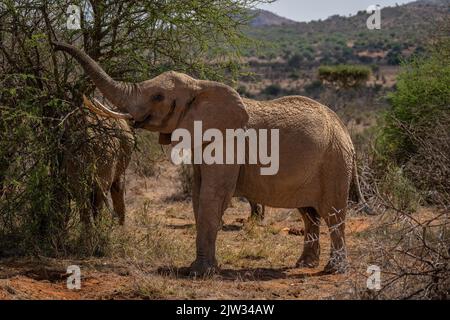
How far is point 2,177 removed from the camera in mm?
8023

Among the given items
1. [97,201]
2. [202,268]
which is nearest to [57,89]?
[97,201]

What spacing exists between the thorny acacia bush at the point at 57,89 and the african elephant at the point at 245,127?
86 centimetres

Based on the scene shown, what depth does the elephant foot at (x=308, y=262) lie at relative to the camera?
26.7ft

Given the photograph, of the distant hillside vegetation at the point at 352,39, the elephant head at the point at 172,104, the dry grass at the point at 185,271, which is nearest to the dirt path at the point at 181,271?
the dry grass at the point at 185,271

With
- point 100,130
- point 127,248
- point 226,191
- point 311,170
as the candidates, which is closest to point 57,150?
point 100,130

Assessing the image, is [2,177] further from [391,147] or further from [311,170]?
[391,147]

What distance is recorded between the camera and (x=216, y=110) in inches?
292

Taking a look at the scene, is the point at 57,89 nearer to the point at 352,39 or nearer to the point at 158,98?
the point at 158,98

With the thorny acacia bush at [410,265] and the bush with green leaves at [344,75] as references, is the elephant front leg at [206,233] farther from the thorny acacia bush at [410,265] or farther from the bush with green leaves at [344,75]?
the bush with green leaves at [344,75]

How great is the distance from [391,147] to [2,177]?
8.03 metres

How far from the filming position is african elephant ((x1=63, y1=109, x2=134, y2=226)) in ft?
26.6

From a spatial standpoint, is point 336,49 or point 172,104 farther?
point 336,49

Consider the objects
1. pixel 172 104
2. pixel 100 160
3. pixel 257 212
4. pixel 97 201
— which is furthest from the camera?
pixel 257 212

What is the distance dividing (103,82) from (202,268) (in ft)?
6.47
